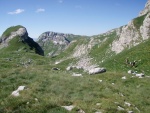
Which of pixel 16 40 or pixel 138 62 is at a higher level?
pixel 16 40

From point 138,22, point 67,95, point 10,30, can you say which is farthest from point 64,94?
point 10,30

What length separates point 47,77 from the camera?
26.3 meters

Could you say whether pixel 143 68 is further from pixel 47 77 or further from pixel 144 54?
pixel 47 77

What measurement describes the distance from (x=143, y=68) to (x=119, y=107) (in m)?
24.2

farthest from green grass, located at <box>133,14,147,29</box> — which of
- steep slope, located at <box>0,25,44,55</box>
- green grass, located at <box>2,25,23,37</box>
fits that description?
green grass, located at <box>2,25,23,37</box>

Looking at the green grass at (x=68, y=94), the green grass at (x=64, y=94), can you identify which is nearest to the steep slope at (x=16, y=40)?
the green grass at (x=68, y=94)

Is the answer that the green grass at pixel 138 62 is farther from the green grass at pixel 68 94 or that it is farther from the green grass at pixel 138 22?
the green grass at pixel 138 22

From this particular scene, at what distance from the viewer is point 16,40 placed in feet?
423

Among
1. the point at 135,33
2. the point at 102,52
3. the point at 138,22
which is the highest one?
the point at 138,22

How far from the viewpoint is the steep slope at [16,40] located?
12475 centimetres

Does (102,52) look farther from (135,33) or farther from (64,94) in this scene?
(64,94)

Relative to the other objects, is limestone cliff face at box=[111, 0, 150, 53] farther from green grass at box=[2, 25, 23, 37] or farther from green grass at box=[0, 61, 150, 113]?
green grass at box=[2, 25, 23, 37]

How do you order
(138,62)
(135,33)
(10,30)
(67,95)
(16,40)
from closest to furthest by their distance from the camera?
(67,95) < (138,62) < (135,33) < (16,40) < (10,30)

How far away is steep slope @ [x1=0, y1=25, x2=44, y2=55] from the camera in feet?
409
